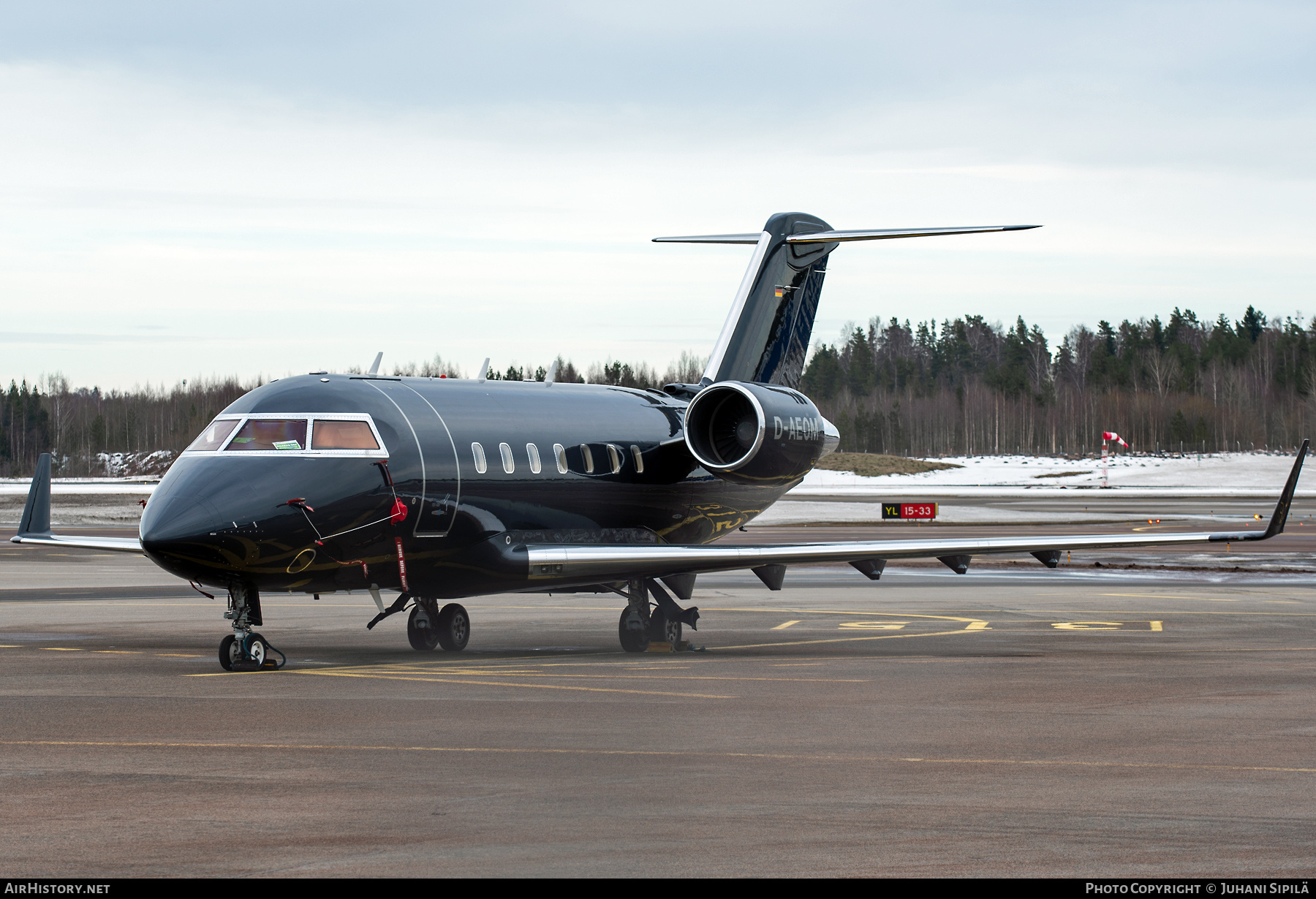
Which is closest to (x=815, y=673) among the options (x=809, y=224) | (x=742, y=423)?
(x=742, y=423)

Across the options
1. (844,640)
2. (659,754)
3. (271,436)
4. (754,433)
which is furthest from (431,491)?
(659,754)

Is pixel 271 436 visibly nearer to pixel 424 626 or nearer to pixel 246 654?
pixel 246 654

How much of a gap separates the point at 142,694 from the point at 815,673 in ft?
24.4

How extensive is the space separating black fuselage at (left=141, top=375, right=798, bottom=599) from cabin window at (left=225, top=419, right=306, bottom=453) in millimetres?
125

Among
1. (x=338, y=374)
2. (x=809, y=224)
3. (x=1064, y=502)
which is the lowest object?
(x=1064, y=502)

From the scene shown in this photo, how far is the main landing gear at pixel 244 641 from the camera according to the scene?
1697 cm

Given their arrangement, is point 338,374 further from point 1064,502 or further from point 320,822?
point 1064,502

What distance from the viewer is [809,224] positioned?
26375 mm

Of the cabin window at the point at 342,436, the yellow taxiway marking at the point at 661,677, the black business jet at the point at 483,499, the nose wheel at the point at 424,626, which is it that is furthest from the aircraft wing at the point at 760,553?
the cabin window at the point at 342,436

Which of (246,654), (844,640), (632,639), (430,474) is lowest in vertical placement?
(844,640)

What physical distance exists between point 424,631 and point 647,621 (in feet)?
10.4

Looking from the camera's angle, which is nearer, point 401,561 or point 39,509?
point 401,561

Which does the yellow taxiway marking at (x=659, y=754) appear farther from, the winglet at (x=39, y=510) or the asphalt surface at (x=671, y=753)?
the winglet at (x=39, y=510)

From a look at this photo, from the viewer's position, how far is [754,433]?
22062mm
